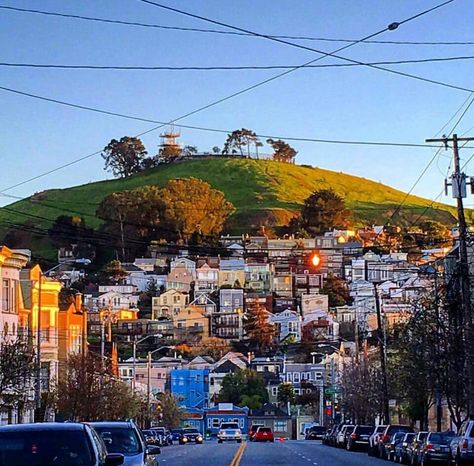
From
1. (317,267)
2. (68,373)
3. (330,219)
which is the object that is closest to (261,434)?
(68,373)

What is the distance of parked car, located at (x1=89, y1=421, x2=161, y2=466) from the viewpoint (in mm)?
22359

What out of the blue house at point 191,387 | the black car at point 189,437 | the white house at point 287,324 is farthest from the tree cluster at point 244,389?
the black car at point 189,437

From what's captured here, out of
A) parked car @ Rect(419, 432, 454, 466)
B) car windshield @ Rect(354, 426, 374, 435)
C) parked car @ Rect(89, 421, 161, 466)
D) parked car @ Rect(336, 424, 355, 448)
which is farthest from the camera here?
parked car @ Rect(336, 424, 355, 448)

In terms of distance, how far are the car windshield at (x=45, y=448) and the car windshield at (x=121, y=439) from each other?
6.37 metres

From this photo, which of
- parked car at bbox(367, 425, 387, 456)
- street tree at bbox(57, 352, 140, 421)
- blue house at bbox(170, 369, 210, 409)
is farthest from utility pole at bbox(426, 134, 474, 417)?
blue house at bbox(170, 369, 210, 409)

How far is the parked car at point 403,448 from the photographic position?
158 ft

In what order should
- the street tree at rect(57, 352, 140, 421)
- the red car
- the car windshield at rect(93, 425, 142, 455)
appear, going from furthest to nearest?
1. the red car
2. the street tree at rect(57, 352, 140, 421)
3. the car windshield at rect(93, 425, 142, 455)

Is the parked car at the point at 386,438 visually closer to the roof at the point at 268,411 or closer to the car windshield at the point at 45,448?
the car windshield at the point at 45,448

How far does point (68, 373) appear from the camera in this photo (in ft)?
234

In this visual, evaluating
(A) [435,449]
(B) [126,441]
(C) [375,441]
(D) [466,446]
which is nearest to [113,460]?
(B) [126,441]

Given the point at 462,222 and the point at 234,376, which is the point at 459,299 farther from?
the point at 234,376

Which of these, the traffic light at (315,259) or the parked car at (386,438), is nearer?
the parked car at (386,438)

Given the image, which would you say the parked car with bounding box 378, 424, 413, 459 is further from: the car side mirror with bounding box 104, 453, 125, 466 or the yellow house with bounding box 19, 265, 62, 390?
the car side mirror with bounding box 104, 453, 125, 466

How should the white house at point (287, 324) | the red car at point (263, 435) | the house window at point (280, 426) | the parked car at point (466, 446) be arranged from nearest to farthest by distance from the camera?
the parked car at point (466, 446)
the red car at point (263, 435)
the house window at point (280, 426)
the white house at point (287, 324)
